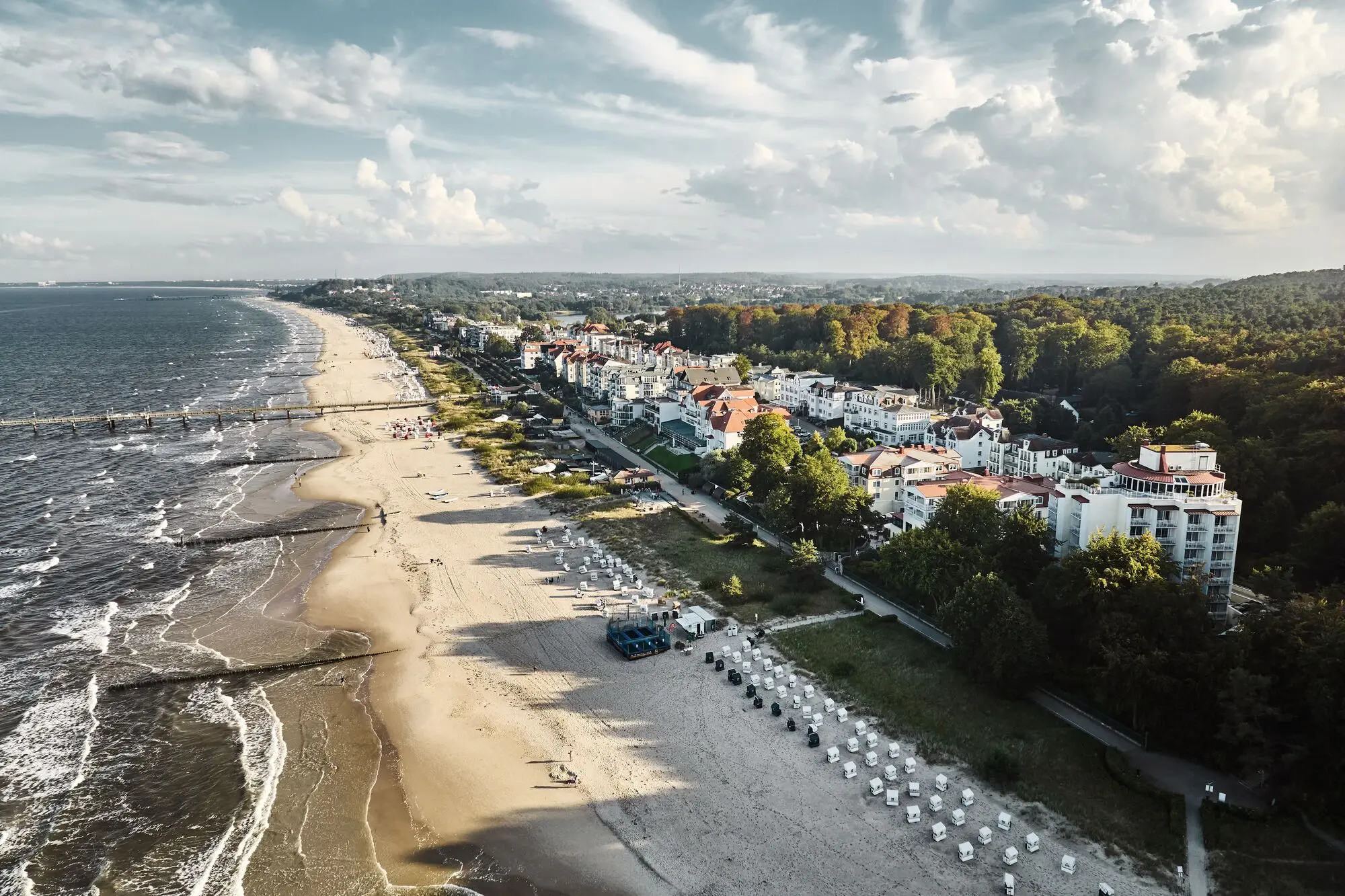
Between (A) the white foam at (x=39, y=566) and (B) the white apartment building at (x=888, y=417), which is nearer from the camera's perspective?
(A) the white foam at (x=39, y=566)

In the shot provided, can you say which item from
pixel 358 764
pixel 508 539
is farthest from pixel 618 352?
pixel 358 764

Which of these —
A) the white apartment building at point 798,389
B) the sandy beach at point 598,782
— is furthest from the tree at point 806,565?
the white apartment building at point 798,389

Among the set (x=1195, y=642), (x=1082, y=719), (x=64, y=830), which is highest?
(x=1195, y=642)

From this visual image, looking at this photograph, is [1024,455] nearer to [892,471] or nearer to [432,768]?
[892,471]

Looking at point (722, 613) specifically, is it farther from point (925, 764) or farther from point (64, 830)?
point (64, 830)

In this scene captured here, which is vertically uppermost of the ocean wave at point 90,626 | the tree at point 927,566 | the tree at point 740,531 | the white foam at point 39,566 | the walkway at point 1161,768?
the tree at point 927,566

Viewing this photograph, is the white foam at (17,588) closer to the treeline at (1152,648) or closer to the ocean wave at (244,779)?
the ocean wave at (244,779)
